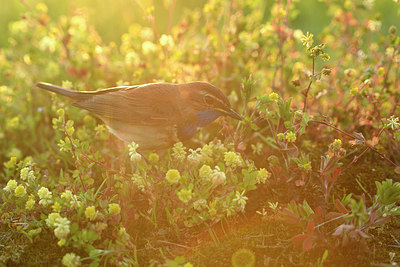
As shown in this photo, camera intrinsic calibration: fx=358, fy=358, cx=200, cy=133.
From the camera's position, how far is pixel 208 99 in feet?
10.2

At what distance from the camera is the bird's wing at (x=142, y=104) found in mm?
3182

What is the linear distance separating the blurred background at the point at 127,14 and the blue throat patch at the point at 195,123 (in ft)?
14.8

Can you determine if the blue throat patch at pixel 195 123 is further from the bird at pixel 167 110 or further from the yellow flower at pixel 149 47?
the yellow flower at pixel 149 47

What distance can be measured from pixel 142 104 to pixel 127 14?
5252 mm

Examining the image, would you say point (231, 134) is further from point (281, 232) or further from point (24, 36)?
point (24, 36)

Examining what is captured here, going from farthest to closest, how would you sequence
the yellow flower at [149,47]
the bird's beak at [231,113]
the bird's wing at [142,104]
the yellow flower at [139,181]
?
the yellow flower at [149,47] < the bird's wing at [142,104] < the bird's beak at [231,113] < the yellow flower at [139,181]

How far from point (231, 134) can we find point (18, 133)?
114 inches

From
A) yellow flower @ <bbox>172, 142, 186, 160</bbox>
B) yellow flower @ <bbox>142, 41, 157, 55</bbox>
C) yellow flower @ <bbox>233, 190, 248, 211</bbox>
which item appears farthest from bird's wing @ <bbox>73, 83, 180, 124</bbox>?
yellow flower @ <bbox>142, 41, 157, 55</bbox>

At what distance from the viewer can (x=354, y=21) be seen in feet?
15.8

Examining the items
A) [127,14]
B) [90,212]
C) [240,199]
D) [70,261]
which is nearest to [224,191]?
[240,199]

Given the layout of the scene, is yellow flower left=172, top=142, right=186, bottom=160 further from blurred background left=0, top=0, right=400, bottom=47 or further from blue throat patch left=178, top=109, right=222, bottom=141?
blurred background left=0, top=0, right=400, bottom=47

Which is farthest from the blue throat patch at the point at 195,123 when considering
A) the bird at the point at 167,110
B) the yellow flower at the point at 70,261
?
the yellow flower at the point at 70,261

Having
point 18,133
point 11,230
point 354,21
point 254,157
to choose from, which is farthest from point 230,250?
point 354,21

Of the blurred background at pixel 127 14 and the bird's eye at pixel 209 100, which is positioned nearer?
the bird's eye at pixel 209 100
